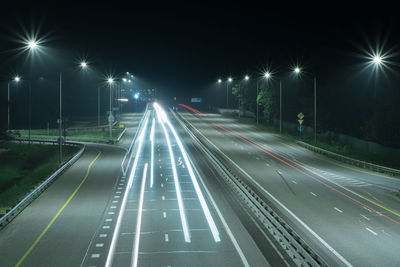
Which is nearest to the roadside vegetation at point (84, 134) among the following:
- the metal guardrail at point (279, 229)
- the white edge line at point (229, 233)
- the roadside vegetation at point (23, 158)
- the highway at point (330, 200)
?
the roadside vegetation at point (23, 158)

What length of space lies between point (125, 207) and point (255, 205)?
24.0ft

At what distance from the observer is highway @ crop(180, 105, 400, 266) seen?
60.2ft

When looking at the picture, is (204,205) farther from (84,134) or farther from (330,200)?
(84,134)

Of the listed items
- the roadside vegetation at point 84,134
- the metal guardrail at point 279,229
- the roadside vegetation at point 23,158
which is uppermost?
the roadside vegetation at point 84,134

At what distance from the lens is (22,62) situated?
499ft

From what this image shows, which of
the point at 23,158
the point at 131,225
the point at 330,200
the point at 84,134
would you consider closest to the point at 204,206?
the point at 131,225

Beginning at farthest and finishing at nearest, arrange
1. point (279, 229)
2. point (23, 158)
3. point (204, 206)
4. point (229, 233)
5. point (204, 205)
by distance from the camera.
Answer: point (23, 158), point (204, 205), point (204, 206), point (229, 233), point (279, 229)

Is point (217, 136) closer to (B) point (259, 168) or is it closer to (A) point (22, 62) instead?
(B) point (259, 168)

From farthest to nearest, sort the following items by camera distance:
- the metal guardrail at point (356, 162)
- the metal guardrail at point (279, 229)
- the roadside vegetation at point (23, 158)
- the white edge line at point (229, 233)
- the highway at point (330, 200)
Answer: the roadside vegetation at point (23, 158)
the metal guardrail at point (356, 162)
the highway at point (330, 200)
the white edge line at point (229, 233)
the metal guardrail at point (279, 229)

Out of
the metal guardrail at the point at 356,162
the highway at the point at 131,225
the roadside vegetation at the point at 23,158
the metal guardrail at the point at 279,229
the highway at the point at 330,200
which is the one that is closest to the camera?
the metal guardrail at the point at 279,229

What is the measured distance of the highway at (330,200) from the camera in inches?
722

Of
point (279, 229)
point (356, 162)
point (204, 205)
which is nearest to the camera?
point (279, 229)

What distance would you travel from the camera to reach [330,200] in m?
28.3

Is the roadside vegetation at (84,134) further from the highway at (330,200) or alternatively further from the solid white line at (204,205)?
the solid white line at (204,205)
